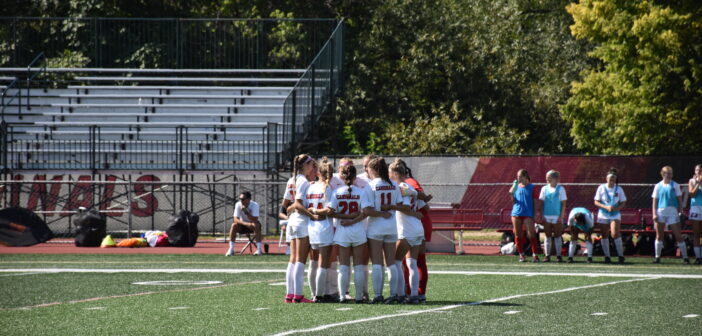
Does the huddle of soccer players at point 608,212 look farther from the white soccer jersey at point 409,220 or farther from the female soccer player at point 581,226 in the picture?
the white soccer jersey at point 409,220

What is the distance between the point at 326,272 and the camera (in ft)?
37.3

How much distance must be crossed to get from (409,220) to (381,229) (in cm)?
38

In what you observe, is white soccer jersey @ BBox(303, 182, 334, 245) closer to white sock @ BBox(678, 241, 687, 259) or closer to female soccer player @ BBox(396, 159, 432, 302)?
female soccer player @ BBox(396, 159, 432, 302)

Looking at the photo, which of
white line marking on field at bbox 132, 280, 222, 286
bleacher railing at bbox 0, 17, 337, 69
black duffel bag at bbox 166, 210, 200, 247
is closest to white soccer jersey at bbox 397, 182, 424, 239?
white line marking on field at bbox 132, 280, 222, 286

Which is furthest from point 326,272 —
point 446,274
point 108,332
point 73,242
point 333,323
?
point 73,242

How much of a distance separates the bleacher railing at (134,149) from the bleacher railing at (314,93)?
0.60m

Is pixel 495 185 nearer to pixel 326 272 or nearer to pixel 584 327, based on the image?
pixel 326 272

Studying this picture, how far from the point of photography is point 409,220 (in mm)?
11320

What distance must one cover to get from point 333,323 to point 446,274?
636 cm

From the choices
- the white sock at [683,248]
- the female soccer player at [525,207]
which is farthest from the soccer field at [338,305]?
the female soccer player at [525,207]

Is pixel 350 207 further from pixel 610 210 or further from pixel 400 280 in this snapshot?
pixel 610 210

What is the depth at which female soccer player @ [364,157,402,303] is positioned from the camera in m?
11.0

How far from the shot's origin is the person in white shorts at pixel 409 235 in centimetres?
1121

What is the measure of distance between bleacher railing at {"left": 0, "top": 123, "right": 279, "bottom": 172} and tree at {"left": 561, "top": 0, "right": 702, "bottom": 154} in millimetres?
10438
